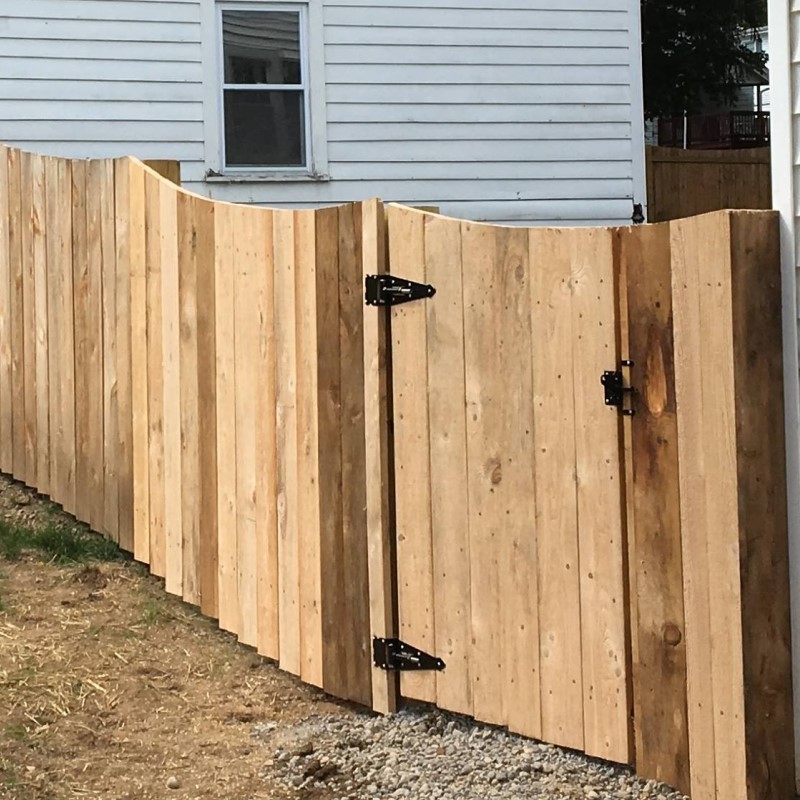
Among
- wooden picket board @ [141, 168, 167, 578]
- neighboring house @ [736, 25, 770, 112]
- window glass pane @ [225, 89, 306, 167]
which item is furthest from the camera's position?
neighboring house @ [736, 25, 770, 112]

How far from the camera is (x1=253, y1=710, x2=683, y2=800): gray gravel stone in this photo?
4355 millimetres

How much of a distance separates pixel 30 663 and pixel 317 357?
169 cm

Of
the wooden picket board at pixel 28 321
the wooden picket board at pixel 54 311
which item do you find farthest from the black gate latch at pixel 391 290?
the wooden picket board at pixel 28 321

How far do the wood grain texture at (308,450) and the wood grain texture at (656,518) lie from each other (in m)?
1.46

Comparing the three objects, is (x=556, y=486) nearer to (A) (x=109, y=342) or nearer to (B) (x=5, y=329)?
(A) (x=109, y=342)

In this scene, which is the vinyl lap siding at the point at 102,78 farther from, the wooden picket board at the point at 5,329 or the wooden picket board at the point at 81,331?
the wooden picket board at the point at 81,331

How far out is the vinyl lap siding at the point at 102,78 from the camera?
11414 millimetres

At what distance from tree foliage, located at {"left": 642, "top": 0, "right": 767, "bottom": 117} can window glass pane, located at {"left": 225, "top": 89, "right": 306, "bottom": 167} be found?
41.8 ft

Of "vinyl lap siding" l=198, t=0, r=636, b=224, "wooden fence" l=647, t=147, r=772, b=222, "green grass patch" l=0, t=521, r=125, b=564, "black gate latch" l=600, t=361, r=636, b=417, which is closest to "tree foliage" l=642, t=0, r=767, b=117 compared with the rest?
"wooden fence" l=647, t=147, r=772, b=222

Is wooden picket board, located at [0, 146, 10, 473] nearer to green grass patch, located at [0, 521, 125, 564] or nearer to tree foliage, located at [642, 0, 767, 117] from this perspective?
green grass patch, located at [0, 521, 125, 564]

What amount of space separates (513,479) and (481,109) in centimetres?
864

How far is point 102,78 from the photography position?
11609 millimetres

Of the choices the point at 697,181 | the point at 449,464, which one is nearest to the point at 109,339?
the point at 449,464

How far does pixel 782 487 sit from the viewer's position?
13.1 feet
